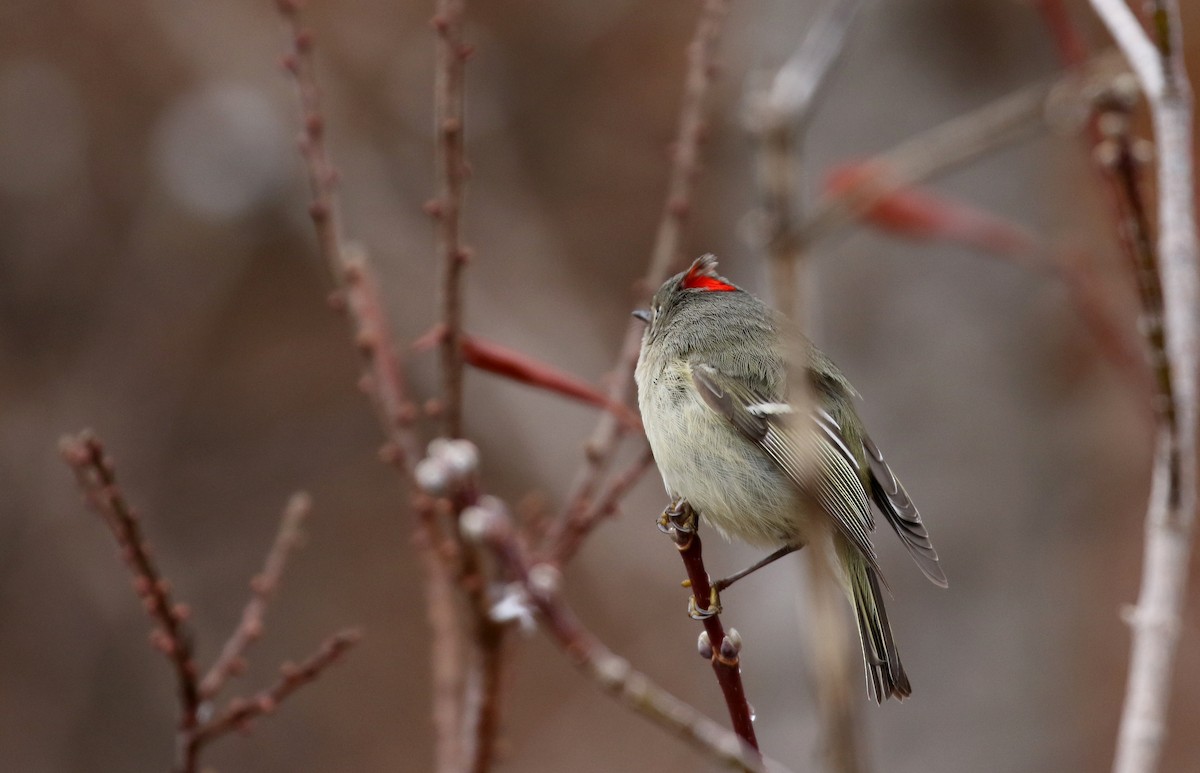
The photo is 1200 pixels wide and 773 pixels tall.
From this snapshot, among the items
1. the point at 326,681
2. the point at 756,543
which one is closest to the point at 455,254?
the point at 756,543

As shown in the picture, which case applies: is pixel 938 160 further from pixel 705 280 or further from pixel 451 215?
pixel 705 280

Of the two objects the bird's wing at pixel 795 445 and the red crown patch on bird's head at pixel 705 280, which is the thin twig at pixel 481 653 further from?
the red crown patch on bird's head at pixel 705 280

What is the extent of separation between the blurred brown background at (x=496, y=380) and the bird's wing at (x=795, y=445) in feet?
4.07

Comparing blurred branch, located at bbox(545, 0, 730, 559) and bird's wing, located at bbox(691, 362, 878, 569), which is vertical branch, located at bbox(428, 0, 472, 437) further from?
bird's wing, located at bbox(691, 362, 878, 569)

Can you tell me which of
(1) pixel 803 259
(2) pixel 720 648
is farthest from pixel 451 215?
(2) pixel 720 648

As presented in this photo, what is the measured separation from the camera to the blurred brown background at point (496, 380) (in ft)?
13.1

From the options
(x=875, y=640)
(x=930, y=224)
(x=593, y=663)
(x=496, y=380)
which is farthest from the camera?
(x=496, y=380)

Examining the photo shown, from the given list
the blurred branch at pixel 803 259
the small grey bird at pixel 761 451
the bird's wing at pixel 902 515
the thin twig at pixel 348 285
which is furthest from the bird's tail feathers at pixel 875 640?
the thin twig at pixel 348 285

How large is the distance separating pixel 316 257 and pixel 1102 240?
3863 millimetres

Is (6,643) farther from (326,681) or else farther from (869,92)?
(869,92)

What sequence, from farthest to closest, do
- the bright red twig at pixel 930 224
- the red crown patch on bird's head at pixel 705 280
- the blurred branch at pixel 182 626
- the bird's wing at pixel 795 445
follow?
the red crown patch on bird's head at pixel 705 280 → the bright red twig at pixel 930 224 → the bird's wing at pixel 795 445 → the blurred branch at pixel 182 626

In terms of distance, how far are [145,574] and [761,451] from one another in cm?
102

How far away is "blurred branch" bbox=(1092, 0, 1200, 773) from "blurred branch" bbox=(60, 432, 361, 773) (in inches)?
37.7

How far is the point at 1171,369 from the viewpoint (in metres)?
1.25
